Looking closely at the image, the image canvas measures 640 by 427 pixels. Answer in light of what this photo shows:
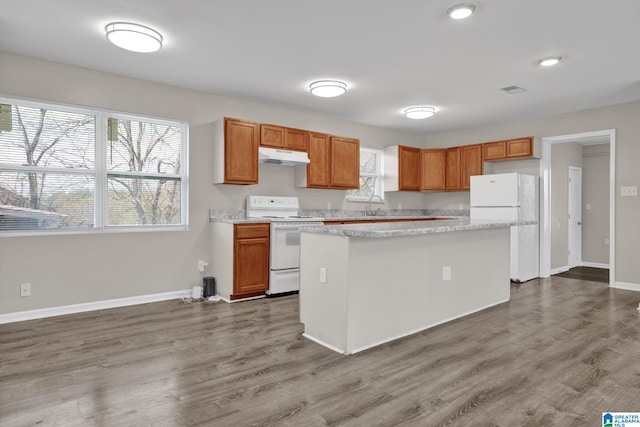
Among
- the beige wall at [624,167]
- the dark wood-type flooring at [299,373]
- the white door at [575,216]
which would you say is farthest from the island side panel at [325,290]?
the white door at [575,216]

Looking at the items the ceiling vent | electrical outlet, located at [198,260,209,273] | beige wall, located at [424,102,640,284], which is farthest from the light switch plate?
electrical outlet, located at [198,260,209,273]

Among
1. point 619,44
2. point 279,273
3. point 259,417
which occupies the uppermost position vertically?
point 619,44

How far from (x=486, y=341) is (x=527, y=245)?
3.22 m

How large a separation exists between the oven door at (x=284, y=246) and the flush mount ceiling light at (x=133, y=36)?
2286 millimetres

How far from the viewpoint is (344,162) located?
580 cm

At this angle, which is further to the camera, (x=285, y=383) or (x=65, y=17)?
(x=65, y=17)

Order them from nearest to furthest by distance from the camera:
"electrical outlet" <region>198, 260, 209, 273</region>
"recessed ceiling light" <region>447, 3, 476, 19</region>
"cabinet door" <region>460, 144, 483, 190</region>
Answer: "recessed ceiling light" <region>447, 3, 476, 19</region> < "electrical outlet" <region>198, 260, 209, 273</region> < "cabinet door" <region>460, 144, 483, 190</region>

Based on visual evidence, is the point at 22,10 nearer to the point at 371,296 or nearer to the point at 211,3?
the point at 211,3

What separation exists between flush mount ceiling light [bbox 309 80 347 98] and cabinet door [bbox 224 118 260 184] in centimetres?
93

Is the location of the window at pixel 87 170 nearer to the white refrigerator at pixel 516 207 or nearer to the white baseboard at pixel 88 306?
the white baseboard at pixel 88 306

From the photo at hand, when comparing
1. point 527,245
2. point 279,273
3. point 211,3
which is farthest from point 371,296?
point 527,245

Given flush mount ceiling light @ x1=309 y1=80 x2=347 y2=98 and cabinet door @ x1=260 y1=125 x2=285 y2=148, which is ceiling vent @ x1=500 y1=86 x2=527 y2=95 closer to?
flush mount ceiling light @ x1=309 y1=80 x2=347 y2=98

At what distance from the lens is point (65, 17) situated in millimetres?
2891

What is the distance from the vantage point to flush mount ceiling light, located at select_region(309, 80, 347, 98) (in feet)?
14.0
